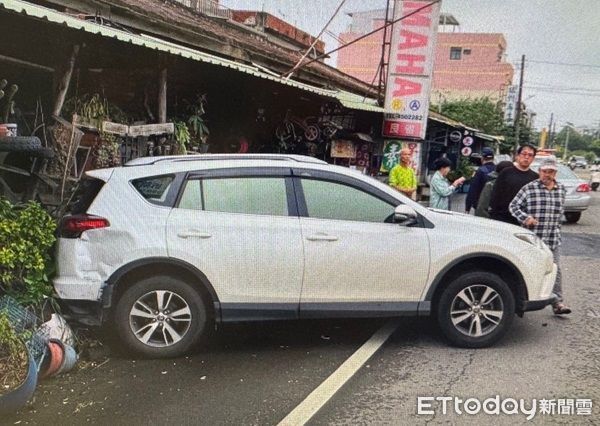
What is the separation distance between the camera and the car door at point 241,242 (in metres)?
4.48

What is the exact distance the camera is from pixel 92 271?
14.6ft

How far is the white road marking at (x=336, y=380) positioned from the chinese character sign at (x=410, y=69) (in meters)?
7.40

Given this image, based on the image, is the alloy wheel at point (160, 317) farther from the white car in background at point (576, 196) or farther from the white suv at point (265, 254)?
the white car in background at point (576, 196)

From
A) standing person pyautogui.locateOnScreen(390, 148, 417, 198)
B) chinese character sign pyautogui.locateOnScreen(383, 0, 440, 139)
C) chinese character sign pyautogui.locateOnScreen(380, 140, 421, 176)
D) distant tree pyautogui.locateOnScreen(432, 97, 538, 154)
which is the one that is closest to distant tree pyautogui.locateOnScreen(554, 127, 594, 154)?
distant tree pyautogui.locateOnScreen(432, 97, 538, 154)

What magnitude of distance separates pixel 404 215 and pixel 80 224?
8.55ft

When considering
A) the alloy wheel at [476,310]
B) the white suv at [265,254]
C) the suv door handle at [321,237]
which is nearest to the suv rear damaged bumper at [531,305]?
the white suv at [265,254]

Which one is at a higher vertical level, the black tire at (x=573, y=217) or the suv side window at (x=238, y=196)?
the suv side window at (x=238, y=196)

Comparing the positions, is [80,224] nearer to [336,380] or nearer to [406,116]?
A: [336,380]

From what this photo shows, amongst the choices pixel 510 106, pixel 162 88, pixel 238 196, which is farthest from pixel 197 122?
pixel 510 106

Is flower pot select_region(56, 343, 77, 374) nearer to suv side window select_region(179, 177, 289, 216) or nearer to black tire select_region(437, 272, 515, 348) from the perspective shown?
suv side window select_region(179, 177, 289, 216)

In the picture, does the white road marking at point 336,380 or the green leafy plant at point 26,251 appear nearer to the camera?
the white road marking at point 336,380

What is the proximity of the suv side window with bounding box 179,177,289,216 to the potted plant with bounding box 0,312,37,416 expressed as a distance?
Answer: 1.52 meters

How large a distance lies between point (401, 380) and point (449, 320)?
34.8 inches

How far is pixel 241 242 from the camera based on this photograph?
4.50m
